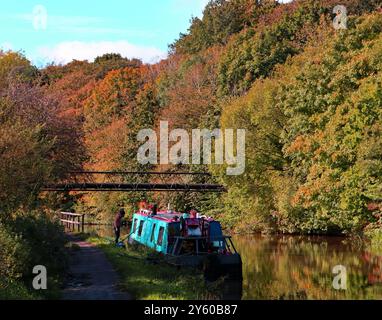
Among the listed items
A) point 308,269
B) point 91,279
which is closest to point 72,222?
point 308,269

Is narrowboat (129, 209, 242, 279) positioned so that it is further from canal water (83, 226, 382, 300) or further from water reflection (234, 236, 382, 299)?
water reflection (234, 236, 382, 299)

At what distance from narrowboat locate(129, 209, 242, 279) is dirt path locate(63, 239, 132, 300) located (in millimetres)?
2831

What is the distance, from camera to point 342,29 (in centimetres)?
3525

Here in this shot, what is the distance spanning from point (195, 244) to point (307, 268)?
5.52 meters

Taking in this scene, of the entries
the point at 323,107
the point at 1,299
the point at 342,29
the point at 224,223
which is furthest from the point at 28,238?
the point at 224,223

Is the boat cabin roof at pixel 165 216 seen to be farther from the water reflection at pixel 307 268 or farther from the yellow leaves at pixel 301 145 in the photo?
the yellow leaves at pixel 301 145

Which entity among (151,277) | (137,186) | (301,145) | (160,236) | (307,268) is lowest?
(307,268)

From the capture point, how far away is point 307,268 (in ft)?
85.7

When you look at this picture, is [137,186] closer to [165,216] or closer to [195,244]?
[165,216]

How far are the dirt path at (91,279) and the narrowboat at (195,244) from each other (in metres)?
2.83

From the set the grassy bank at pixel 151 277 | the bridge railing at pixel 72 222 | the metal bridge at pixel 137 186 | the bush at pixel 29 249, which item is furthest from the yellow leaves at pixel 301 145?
the bush at pixel 29 249

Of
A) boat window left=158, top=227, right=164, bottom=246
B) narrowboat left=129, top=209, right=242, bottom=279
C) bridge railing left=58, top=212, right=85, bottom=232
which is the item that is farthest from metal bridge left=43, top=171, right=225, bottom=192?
narrowboat left=129, top=209, right=242, bottom=279

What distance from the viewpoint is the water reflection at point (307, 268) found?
20438 millimetres

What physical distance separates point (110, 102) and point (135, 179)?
25.3 m
